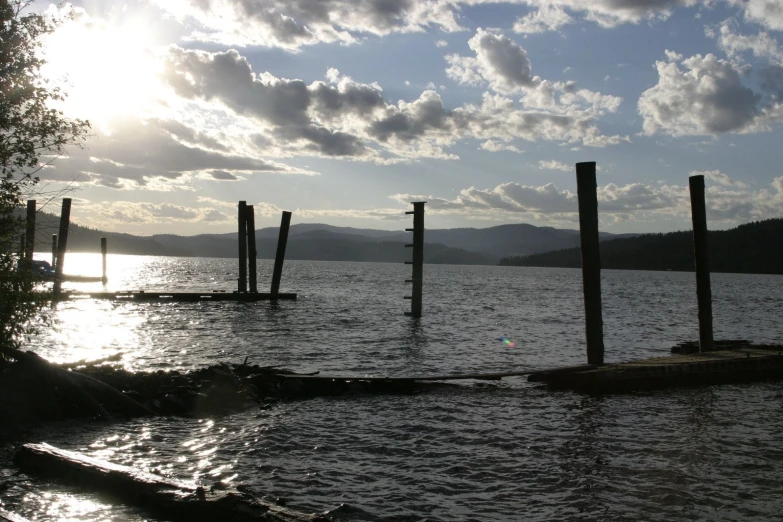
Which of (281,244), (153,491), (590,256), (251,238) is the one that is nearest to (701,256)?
(590,256)

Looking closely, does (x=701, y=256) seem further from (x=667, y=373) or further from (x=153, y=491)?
(x=153, y=491)

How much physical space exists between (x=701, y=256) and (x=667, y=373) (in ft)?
14.9

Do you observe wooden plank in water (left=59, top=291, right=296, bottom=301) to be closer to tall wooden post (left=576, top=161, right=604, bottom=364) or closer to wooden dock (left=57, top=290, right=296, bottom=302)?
wooden dock (left=57, top=290, right=296, bottom=302)

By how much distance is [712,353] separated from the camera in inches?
655

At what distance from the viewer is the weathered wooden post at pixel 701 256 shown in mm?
16938

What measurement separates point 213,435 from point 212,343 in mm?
11628

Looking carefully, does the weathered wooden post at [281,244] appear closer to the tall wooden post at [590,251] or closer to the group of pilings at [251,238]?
the group of pilings at [251,238]

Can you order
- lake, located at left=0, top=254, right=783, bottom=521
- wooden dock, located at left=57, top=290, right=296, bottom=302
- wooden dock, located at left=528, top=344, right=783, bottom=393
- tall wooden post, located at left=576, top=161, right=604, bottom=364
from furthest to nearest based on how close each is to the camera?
wooden dock, located at left=57, top=290, right=296, bottom=302
tall wooden post, located at left=576, top=161, right=604, bottom=364
wooden dock, located at left=528, top=344, right=783, bottom=393
lake, located at left=0, top=254, right=783, bottom=521

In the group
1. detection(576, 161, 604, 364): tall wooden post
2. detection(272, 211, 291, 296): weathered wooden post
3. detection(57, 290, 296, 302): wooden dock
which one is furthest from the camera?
detection(57, 290, 296, 302): wooden dock

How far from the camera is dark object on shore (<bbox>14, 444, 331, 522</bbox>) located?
5680 millimetres

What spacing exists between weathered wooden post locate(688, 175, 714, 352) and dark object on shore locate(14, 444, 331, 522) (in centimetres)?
1470

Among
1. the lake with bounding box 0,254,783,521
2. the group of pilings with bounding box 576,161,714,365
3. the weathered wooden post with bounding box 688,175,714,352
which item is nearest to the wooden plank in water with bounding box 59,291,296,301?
the lake with bounding box 0,254,783,521

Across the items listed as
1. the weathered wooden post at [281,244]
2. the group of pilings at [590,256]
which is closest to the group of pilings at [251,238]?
the weathered wooden post at [281,244]

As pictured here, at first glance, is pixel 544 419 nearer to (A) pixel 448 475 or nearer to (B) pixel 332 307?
(A) pixel 448 475
